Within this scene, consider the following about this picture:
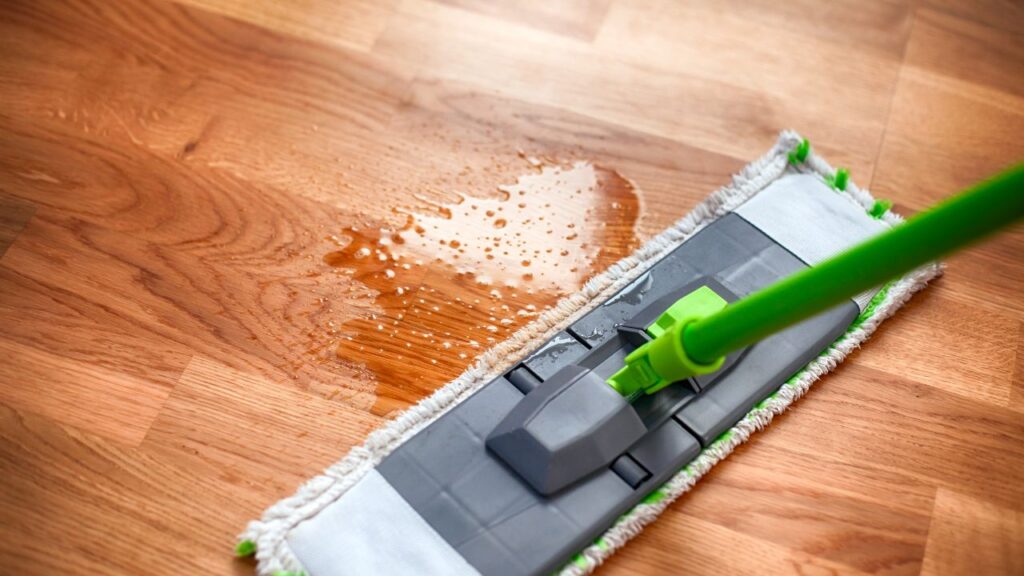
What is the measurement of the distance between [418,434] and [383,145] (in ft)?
1.25

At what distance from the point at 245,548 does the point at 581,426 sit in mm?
305

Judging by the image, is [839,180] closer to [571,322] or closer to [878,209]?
[878,209]

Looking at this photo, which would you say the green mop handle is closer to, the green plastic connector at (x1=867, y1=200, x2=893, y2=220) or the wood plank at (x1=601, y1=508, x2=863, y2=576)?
the wood plank at (x1=601, y1=508, x2=863, y2=576)

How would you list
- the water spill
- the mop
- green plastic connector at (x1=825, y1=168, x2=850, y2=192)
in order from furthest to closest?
green plastic connector at (x1=825, y1=168, x2=850, y2=192), the water spill, the mop

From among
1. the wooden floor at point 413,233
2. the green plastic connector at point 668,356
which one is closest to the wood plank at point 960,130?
the wooden floor at point 413,233

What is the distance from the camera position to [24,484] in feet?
3.05

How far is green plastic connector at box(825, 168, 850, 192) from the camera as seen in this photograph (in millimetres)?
1144

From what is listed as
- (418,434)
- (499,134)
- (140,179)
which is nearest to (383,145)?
(499,134)

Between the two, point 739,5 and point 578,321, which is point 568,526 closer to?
point 578,321

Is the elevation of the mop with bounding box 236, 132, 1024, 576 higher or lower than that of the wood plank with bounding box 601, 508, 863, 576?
higher

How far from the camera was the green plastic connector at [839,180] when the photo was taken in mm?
1144

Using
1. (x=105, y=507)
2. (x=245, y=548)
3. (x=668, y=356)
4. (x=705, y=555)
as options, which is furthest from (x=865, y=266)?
(x=105, y=507)

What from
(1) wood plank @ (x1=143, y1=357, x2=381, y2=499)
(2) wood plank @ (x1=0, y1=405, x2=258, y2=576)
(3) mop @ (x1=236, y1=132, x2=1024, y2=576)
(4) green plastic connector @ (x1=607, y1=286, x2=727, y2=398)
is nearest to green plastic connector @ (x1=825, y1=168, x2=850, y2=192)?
(3) mop @ (x1=236, y1=132, x2=1024, y2=576)

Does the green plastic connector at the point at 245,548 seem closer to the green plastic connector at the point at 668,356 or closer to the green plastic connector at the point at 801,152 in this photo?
the green plastic connector at the point at 668,356
